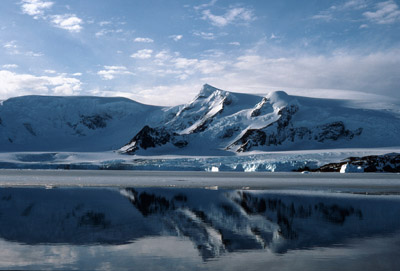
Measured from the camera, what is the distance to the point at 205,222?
15.3m

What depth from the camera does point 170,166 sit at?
84.2 metres

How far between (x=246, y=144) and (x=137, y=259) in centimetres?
11348

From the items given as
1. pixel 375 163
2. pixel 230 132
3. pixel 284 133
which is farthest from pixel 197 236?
pixel 230 132

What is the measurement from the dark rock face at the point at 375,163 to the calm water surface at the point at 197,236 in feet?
187

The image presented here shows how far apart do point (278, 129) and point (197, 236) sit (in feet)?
378

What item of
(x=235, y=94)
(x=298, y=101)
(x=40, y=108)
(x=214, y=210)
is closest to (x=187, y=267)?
(x=214, y=210)

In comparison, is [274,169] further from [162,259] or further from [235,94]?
[235,94]

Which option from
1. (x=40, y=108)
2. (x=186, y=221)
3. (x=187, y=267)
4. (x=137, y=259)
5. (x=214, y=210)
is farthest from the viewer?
(x=40, y=108)

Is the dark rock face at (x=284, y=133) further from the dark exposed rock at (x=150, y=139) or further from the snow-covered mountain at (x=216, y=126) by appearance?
the dark exposed rock at (x=150, y=139)

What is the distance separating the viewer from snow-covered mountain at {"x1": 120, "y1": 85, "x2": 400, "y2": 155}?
107312mm

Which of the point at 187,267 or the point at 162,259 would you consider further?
the point at 162,259

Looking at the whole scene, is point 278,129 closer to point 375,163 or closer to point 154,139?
point 154,139

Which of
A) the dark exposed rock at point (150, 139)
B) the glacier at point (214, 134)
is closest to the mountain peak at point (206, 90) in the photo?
the glacier at point (214, 134)

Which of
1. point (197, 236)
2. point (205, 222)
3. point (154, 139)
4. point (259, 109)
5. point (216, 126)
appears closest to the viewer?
point (197, 236)
